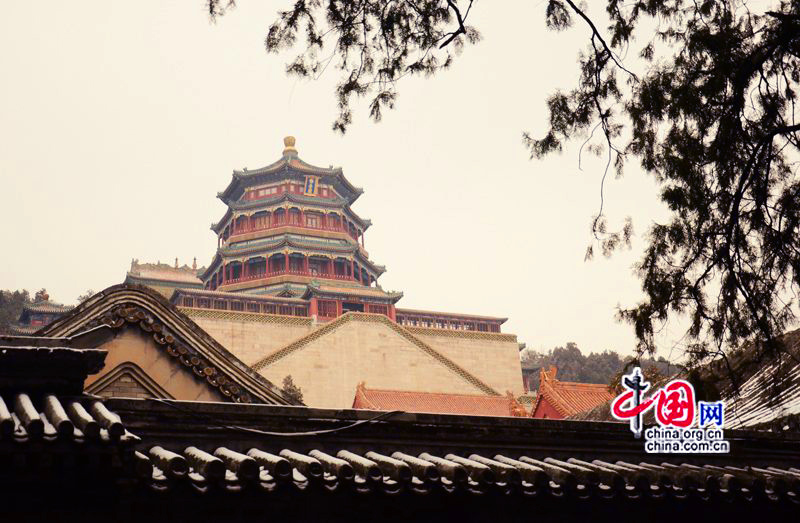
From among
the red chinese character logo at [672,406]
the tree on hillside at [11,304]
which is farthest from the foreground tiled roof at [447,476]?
the tree on hillside at [11,304]

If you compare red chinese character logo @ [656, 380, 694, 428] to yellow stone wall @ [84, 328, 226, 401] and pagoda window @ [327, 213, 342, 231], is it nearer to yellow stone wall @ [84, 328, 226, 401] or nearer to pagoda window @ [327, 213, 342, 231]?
yellow stone wall @ [84, 328, 226, 401]

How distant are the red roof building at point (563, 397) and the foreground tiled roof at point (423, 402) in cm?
343

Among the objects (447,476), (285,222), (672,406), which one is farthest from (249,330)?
(447,476)

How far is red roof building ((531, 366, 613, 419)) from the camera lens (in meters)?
25.7

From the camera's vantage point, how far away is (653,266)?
7137 millimetres

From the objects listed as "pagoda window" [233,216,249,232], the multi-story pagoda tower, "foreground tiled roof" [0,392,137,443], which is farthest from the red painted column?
"foreground tiled roof" [0,392,137,443]

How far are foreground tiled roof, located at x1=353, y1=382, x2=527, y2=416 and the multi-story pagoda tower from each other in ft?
36.1

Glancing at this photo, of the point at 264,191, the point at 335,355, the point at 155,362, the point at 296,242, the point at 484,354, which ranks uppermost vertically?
the point at 264,191

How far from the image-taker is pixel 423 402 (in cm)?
3341

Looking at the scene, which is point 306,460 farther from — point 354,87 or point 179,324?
point 179,324

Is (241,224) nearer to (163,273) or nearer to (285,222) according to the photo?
(285,222)

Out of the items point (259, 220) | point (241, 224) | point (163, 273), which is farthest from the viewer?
point (163, 273)

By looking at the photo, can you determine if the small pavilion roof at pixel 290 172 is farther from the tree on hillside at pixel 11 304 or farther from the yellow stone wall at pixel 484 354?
the tree on hillside at pixel 11 304

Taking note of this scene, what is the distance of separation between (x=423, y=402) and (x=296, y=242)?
17.0 meters
